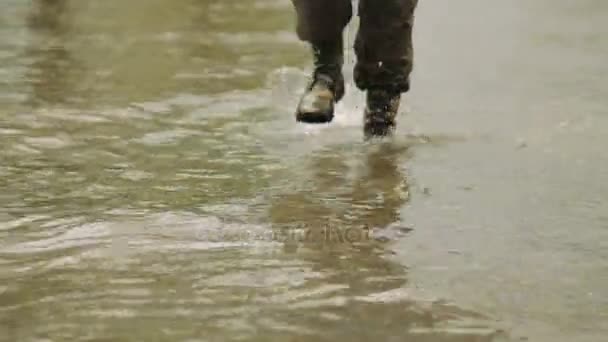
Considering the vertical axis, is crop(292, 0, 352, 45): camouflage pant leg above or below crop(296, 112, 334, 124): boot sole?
above

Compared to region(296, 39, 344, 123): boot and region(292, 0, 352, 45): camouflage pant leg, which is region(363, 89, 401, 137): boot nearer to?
region(296, 39, 344, 123): boot

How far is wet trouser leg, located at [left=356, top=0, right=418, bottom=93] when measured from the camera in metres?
2.82

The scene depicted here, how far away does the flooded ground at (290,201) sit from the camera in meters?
1.69

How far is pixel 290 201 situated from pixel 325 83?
30.0 inches

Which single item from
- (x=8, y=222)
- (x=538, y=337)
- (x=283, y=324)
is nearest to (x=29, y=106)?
(x=8, y=222)

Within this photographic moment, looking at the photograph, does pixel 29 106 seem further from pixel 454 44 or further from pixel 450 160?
pixel 454 44

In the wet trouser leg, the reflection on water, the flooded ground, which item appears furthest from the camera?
the reflection on water

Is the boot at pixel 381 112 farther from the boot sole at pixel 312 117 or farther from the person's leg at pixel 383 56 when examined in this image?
the boot sole at pixel 312 117

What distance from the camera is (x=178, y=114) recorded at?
3.27 meters

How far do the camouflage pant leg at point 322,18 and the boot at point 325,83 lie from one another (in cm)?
4

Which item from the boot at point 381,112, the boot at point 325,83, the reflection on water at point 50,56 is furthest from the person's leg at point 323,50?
the reflection on water at point 50,56

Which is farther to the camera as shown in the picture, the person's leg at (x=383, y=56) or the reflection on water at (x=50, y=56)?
the reflection on water at (x=50, y=56)

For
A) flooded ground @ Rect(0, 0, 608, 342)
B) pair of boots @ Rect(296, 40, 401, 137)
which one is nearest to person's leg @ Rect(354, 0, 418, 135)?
pair of boots @ Rect(296, 40, 401, 137)

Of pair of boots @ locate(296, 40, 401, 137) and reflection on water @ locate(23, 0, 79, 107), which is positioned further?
reflection on water @ locate(23, 0, 79, 107)
